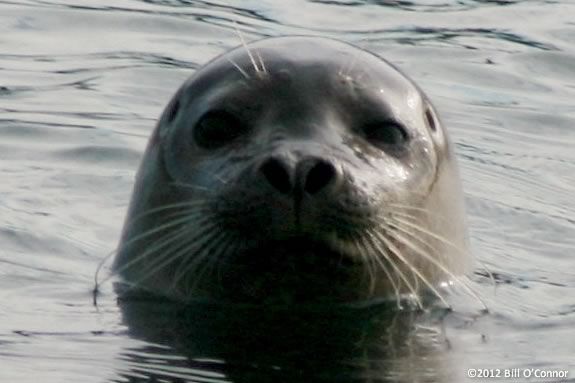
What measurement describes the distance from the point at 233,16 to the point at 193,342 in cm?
626

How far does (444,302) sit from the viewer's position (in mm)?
8055

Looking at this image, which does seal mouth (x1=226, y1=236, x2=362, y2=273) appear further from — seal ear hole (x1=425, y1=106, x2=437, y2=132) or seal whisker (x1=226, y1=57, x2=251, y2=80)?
seal ear hole (x1=425, y1=106, x2=437, y2=132)

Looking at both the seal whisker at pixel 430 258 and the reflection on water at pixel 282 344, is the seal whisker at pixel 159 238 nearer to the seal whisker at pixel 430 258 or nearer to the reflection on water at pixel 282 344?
the reflection on water at pixel 282 344

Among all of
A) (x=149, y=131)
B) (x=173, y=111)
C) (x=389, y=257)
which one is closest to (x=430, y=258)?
(x=389, y=257)

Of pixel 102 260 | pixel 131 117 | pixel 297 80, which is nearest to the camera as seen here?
pixel 297 80

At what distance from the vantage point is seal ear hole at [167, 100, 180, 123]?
26.4 feet

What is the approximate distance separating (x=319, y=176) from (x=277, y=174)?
13cm

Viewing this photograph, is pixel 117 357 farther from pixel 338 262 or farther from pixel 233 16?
pixel 233 16

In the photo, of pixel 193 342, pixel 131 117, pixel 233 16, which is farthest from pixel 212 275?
pixel 233 16

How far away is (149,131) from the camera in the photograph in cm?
1109

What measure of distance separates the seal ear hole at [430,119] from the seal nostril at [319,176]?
114 centimetres

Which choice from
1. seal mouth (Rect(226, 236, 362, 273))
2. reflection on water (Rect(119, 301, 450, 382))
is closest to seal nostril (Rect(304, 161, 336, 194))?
seal mouth (Rect(226, 236, 362, 273))

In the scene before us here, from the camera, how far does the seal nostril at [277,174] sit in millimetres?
6965

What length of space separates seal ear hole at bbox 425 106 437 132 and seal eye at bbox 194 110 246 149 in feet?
2.67
